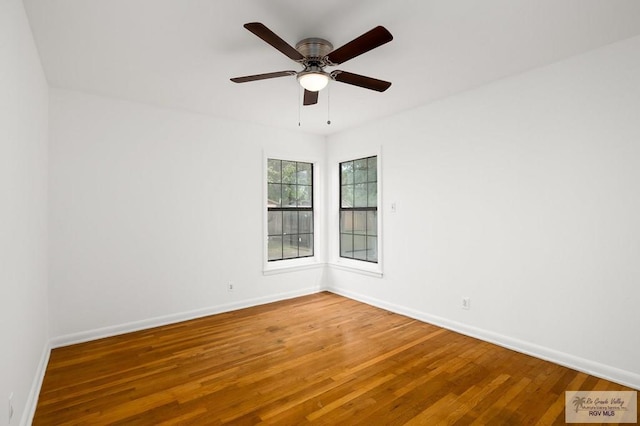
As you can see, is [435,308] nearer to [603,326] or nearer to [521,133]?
[603,326]

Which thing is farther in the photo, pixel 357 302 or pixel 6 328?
pixel 357 302

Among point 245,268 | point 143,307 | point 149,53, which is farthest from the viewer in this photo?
point 245,268

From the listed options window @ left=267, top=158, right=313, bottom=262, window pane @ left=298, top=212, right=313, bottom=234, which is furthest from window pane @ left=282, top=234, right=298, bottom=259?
window pane @ left=298, top=212, right=313, bottom=234

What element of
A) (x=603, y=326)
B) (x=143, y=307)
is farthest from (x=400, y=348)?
(x=143, y=307)

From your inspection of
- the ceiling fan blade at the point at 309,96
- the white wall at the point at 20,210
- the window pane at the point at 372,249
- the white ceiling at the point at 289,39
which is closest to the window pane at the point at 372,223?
the window pane at the point at 372,249

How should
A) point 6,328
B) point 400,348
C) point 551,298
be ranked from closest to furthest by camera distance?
point 6,328 → point 551,298 → point 400,348

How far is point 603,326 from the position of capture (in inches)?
105

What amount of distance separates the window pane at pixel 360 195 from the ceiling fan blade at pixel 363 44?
277 cm

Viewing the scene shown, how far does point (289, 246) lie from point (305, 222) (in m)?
0.49

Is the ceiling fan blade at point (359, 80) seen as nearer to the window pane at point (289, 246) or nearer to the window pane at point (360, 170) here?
the window pane at point (360, 170)

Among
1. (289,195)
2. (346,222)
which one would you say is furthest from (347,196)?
(289,195)

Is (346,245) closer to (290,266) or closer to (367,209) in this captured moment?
(367,209)

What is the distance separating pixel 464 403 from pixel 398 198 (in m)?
2.55

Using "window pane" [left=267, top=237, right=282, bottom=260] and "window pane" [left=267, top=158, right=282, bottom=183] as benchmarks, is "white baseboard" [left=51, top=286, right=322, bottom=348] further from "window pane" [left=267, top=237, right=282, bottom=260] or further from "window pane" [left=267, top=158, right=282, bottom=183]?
"window pane" [left=267, top=158, right=282, bottom=183]
